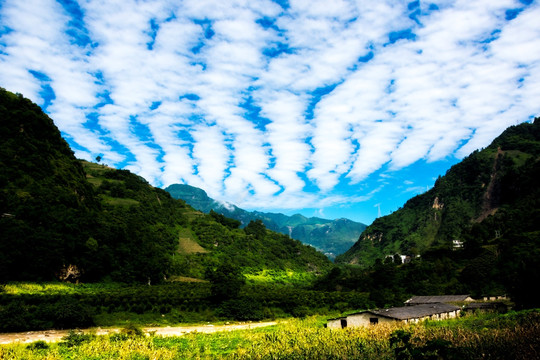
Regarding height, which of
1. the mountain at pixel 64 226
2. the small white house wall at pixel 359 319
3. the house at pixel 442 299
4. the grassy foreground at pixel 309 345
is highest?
the mountain at pixel 64 226

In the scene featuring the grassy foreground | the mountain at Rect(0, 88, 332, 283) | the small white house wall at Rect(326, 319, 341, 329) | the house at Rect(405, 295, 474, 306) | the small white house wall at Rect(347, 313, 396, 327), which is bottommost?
the house at Rect(405, 295, 474, 306)

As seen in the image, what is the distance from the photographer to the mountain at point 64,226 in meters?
48.4

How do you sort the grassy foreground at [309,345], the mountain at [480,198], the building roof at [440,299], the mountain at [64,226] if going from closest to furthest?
1. the grassy foreground at [309,345]
2. the mountain at [64,226]
3. the building roof at [440,299]
4. the mountain at [480,198]

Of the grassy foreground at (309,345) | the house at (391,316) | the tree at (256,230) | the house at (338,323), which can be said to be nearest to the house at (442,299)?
the house at (391,316)

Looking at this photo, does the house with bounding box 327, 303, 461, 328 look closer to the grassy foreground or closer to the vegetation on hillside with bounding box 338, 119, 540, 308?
the grassy foreground

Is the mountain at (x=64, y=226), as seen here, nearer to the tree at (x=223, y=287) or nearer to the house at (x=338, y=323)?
the tree at (x=223, y=287)

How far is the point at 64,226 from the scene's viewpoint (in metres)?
53.9

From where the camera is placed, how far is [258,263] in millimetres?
118438

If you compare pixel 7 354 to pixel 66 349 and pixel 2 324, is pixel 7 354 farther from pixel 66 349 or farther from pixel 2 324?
pixel 2 324

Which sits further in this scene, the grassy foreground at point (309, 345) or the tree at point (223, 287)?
the tree at point (223, 287)

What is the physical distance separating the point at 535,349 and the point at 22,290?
5296 centimetres

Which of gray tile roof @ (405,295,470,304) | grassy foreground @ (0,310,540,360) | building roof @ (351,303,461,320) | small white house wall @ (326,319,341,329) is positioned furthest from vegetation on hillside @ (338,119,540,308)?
grassy foreground @ (0,310,540,360)

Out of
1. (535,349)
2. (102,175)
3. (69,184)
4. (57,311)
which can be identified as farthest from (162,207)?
(535,349)

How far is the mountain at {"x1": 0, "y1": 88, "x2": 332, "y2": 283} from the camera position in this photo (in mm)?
48375
